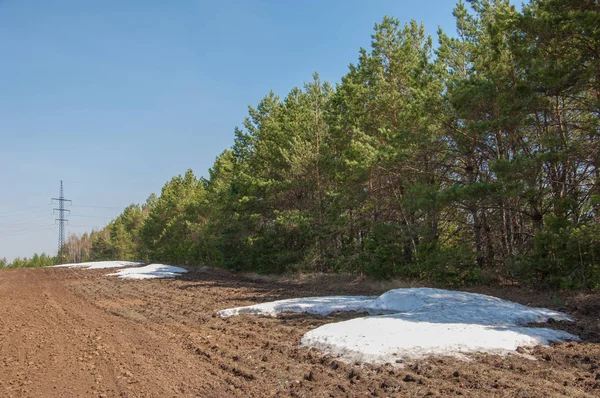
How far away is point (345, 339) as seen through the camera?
6.53 m

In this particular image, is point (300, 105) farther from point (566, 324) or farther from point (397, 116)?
point (566, 324)

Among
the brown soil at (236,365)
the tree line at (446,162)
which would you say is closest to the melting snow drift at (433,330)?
the brown soil at (236,365)

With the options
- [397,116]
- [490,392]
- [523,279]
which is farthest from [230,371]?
[397,116]

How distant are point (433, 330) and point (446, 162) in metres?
10.3

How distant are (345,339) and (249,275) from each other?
2020 cm

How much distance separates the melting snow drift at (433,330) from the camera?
5941 millimetres

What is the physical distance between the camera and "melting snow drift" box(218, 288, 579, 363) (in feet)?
19.5

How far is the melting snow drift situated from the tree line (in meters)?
3.50

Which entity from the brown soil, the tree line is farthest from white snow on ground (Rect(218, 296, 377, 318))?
the tree line

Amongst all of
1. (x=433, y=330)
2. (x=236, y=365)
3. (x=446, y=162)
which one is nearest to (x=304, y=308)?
(x=433, y=330)

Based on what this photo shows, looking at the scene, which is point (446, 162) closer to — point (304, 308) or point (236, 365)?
point (304, 308)

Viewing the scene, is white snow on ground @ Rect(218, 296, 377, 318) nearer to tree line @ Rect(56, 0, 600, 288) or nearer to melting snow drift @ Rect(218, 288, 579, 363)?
melting snow drift @ Rect(218, 288, 579, 363)

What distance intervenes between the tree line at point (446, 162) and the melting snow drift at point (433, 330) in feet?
11.5

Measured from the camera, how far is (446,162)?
1581 cm
